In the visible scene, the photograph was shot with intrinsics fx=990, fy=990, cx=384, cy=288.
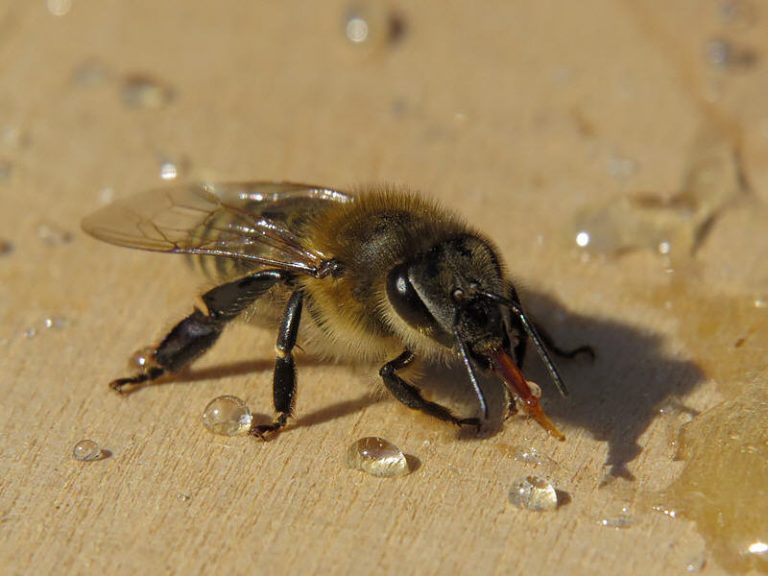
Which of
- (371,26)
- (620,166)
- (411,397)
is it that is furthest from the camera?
(371,26)

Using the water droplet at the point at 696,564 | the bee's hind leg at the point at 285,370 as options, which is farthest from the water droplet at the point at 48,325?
the water droplet at the point at 696,564

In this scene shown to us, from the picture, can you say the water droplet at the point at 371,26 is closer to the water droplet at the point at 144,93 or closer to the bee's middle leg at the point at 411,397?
the water droplet at the point at 144,93

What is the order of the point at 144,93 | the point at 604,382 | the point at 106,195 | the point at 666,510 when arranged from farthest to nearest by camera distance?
the point at 144,93, the point at 106,195, the point at 604,382, the point at 666,510

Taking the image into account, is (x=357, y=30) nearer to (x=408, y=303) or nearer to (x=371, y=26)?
(x=371, y=26)

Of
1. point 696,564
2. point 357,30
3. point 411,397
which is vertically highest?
point 357,30

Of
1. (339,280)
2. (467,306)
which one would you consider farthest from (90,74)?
(467,306)

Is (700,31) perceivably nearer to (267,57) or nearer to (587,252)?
(587,252)

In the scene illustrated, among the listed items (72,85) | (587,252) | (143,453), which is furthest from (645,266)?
(72,85)

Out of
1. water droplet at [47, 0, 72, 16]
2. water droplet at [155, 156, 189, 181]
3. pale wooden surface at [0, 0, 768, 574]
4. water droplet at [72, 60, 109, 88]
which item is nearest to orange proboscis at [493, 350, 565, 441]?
pale wooden surface at [0, 0, 768, 574]
